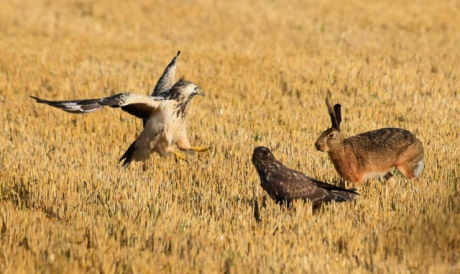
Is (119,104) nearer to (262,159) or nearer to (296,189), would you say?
(262,159)

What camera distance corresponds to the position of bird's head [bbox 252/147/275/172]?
7074mm

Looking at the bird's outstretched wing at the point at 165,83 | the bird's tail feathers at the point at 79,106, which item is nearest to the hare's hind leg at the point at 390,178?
the bird's outstretched wing at the point at 165,83

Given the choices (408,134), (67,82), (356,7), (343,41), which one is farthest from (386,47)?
(408,134)

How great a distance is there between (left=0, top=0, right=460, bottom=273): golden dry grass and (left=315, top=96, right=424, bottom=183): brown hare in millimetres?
185

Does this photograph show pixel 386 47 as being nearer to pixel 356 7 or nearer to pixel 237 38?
pixel 237 38

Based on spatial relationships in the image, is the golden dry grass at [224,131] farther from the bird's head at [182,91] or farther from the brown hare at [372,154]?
the bird's head at [182,91]

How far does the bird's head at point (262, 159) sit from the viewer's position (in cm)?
707

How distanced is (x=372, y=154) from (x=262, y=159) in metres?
1.25

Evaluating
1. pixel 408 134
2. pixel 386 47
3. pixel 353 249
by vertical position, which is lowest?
pixel 353 249

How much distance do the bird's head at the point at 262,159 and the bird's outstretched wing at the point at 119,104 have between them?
1497mm

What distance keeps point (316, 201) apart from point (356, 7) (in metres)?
16.8

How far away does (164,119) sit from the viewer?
27.5 feet

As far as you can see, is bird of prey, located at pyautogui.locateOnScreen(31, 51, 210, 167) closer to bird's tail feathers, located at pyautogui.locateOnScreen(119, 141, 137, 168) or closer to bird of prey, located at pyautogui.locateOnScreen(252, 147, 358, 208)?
bird's tail feathers, located at pyautogui.locateOnScreen(119, 141, 137, 168)

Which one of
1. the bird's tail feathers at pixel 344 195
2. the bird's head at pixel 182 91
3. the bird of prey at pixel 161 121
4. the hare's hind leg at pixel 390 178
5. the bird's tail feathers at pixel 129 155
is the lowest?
the bird's tail feathers at pixel 344 195
